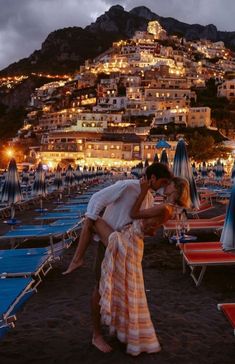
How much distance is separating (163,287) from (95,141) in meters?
72.4

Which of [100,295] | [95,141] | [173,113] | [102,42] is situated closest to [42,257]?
[100,295]

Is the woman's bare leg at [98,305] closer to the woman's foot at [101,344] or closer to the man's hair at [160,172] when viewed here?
the woman's foot at [101,344]

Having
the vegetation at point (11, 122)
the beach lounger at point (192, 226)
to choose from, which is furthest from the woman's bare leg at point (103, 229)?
the vegetation at point (11, 122)

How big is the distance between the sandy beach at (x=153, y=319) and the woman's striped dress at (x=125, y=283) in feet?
1.29

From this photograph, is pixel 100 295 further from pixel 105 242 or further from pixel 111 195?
pixel 111 195

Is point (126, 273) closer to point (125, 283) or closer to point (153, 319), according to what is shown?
point (125, 283)

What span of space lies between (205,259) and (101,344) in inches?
121

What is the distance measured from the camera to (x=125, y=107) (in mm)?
94625

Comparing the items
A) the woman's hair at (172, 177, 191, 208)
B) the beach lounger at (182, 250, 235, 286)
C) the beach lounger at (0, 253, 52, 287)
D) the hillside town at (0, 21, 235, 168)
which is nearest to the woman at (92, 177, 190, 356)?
the woman's hair at (172, 177, 191, 208)

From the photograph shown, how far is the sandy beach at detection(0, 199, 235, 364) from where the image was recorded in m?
4.25

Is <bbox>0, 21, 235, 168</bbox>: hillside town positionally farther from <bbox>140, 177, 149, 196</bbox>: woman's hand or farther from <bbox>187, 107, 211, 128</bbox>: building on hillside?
<bbox>140, 177, 149, 196</bbox>: woman's hand

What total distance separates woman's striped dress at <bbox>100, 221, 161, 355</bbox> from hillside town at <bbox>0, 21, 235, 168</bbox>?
52.8m

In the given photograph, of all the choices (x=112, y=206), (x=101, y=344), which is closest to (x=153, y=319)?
(x=101, y=344)

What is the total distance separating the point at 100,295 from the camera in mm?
4102
